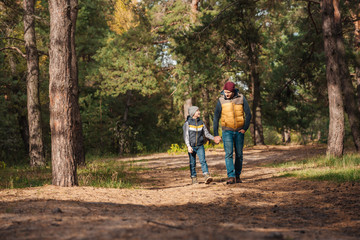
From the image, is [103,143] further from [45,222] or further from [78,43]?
[45,222]

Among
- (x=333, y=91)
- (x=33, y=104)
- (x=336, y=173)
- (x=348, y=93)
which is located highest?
(x=33, y=104)

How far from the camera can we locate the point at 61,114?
7.31m

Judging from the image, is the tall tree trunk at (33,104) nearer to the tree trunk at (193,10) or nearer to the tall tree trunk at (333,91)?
the tree trunk at (193,10)

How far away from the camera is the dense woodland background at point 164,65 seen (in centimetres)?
1689

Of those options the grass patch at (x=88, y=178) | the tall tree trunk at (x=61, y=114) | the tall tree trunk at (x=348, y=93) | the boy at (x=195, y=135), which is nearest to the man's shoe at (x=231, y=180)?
the boy at (x=195, y=135)

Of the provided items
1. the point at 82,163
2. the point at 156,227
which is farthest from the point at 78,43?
the point at 156,227

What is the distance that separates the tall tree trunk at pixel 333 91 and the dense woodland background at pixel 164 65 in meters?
3.02

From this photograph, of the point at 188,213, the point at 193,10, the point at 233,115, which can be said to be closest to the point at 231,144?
the point at 233,115

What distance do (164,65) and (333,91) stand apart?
15.8 meters

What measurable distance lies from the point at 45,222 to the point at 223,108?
507 centimetres

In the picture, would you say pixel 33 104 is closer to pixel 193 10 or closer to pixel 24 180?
pixel 24 180

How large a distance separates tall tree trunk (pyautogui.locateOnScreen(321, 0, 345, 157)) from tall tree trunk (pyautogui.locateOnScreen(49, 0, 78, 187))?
876cm

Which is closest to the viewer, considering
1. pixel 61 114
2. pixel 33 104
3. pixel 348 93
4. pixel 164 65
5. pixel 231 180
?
pixel 61 114

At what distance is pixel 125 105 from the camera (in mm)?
29953
